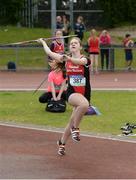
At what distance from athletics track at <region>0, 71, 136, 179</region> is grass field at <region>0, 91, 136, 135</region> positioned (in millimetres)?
803

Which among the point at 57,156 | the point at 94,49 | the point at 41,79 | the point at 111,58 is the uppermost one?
the point at 94,49

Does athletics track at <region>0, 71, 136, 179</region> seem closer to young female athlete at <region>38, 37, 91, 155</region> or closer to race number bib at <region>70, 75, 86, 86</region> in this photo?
young female athlete at <region>38, 37, 91, 155</region>

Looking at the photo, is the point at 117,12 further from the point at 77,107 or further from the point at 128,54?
the point at 77,107

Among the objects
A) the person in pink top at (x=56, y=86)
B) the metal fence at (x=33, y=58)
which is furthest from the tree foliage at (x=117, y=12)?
the person in pink top at (x=56, y=86)

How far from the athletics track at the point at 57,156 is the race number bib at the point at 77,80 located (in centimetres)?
108

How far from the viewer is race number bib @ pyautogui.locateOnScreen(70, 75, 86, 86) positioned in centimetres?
1025

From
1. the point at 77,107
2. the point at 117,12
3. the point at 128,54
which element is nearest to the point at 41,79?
the point at 128,54

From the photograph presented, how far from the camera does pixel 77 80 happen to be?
10234mm

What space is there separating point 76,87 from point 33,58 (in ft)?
62.1

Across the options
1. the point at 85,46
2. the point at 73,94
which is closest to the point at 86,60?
the point at 73,94

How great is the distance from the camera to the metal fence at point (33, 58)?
1077 inches

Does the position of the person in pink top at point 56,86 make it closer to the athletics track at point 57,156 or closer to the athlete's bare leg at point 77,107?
the athletics track at point 57,156

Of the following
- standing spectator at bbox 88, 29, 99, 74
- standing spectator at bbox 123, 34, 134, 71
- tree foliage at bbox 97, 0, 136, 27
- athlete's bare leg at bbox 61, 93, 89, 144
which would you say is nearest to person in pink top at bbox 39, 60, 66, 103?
athlete's bare leg at bbox 61, 93, 89, 144

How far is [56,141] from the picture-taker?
11.3m
